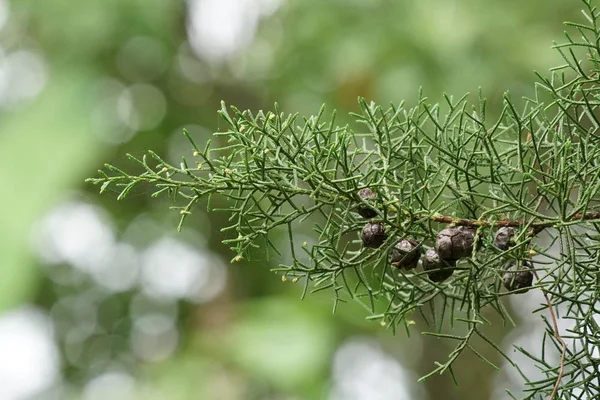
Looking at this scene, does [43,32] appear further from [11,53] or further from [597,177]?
[597,177]

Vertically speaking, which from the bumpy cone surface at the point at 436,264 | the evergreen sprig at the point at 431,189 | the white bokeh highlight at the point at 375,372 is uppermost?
the white bokeh highlight at the point at 375,372

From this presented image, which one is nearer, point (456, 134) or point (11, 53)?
point (456, 134)

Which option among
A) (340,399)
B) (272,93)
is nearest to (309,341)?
(340,399)

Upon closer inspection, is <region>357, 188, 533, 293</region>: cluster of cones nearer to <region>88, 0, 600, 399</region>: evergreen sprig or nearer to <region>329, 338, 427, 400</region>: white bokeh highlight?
<region>88, 0, 600, 399</region>: evergreen sprig

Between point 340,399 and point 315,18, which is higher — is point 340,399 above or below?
below

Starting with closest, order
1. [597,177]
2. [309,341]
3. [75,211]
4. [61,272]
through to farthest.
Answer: [597,177]
[309,341]
[75,211]
[61,272]

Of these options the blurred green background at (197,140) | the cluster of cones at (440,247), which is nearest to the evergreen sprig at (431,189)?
the cluster of cones at (440,247)

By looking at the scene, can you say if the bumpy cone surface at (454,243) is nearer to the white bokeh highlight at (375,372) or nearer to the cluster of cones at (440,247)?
the cluster of cones at (440,247)

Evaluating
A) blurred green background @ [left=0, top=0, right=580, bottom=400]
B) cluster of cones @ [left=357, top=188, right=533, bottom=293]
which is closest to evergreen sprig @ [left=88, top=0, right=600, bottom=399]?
cluster of cones @ [left=357, top=188, right=533, bottom=293]

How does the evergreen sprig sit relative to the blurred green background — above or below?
below
